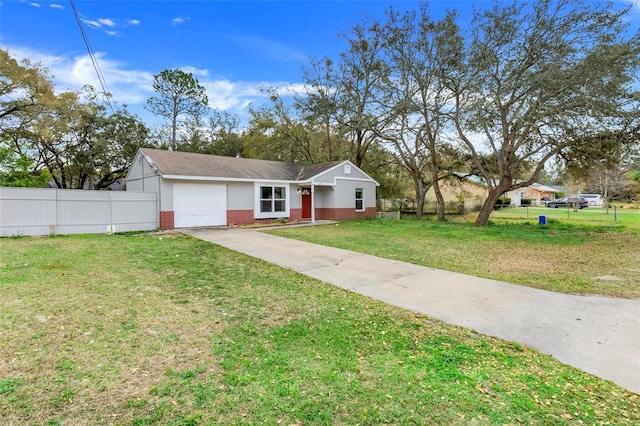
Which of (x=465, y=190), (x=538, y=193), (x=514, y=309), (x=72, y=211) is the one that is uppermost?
(x=538, y=193)

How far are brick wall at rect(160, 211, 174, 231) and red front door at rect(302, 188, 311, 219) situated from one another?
770 cm

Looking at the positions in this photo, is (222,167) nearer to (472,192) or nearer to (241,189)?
(241,189)

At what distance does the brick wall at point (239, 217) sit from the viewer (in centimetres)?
1513

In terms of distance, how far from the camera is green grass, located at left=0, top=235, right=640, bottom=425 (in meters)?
2.29

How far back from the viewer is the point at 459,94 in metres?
16.7

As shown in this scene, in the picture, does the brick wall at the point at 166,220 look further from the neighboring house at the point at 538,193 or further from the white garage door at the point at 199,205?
the neighboring house at the point at 538,193

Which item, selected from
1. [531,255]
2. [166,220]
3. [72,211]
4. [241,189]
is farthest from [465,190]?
[72,211]

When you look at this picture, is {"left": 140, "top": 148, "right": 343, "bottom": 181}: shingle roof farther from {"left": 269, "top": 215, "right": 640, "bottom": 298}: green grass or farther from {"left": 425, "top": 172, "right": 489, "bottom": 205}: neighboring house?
{"left": 425, "top": 172, "right": 489, "bottom": 205}: neighboring house

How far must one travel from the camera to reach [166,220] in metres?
13.1

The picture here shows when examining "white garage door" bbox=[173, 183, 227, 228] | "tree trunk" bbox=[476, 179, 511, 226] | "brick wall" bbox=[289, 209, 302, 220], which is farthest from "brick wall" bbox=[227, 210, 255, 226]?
"tree trunk" bbox=[476, 179, 511, 226]

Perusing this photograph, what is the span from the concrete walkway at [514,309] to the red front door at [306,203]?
37.0 ft

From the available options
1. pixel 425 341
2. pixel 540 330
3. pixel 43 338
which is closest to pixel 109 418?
pixel 43 338

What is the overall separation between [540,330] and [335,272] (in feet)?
11.9

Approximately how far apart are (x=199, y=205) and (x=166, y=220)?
1.57 meters
